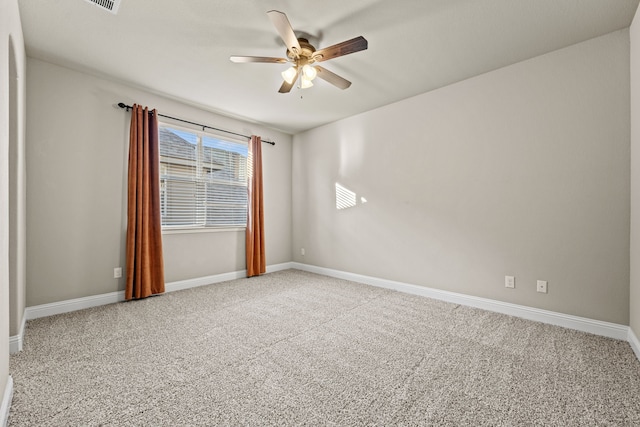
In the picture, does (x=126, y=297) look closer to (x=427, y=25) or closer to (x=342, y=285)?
(x=342, y=285)

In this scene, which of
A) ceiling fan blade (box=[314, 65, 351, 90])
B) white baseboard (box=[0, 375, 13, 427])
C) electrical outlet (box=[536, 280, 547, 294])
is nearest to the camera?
white baseboard (box=[0, 375, 13, 427])

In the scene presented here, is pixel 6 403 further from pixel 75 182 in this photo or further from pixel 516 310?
pixel 516 310

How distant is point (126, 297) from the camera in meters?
3.26

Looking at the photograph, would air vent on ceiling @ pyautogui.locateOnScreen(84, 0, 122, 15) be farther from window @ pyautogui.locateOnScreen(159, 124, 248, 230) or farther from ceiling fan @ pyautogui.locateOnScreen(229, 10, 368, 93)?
window @ pyautogui.locateOnScreen(159, 124, 248, 230)

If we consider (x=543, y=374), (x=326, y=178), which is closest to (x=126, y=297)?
(x=326, y=178)

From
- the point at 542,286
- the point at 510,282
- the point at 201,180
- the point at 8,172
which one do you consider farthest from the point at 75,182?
the point at 542,286

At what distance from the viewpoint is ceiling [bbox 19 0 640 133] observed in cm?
209

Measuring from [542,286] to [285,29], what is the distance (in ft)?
10.3

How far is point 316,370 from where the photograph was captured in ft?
6.14

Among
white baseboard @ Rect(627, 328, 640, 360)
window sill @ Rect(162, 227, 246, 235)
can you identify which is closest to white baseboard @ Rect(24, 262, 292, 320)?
window sill @ Rect(162, 227, 246, 235)

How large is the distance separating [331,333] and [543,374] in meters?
1.47

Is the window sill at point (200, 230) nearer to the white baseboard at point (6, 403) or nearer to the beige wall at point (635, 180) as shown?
the white baseboard at point (6, 403)

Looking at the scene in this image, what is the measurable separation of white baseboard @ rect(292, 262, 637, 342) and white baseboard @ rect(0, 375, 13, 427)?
11.5 ft

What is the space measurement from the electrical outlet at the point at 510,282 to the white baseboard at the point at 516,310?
18 centimetres
